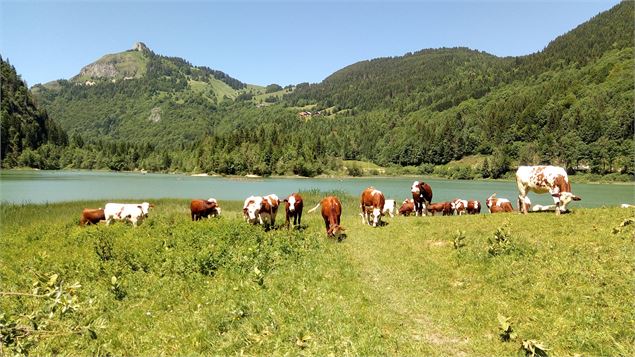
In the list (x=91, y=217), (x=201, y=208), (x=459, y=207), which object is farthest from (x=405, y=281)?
(x=459, y=207)

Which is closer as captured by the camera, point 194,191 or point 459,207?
point 459,207

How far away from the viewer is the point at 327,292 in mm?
11062

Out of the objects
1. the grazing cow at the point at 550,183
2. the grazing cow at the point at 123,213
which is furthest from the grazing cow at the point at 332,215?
the grazing cow at the point at 123,213

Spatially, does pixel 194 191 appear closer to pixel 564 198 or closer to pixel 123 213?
pixel 123 213

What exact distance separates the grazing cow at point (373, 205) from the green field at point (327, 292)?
5244 mm

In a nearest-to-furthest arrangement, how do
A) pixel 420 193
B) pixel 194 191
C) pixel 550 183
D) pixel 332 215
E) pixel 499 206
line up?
pixel 550 183 < pixel 332 215 < pixel 420 193 < pixel 499 206 < pixel 194 191

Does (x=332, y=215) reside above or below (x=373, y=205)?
below

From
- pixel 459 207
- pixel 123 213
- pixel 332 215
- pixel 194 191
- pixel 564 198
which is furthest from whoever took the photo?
pixel 194 191

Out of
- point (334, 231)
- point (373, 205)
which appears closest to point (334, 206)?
point (334, 231)

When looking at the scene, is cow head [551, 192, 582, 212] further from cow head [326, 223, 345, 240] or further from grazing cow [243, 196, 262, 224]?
grazing cow [243, 196, 262, 224]

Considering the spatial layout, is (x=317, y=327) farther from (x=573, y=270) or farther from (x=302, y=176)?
(x=302, y=176)

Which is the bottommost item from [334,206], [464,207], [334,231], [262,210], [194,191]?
[194,191]

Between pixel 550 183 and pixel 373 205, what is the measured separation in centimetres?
995

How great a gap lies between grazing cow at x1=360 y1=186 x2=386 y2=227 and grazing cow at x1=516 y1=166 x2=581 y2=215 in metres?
8.12
